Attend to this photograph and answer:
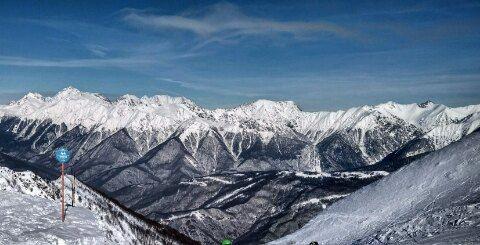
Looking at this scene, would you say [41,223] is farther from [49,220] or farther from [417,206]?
[417,206]

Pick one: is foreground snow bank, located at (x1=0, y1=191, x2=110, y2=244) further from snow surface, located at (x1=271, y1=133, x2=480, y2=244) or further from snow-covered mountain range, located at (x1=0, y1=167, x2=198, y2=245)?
snow surface, located at (x1=271, y1=133, x2=480, y2=244)

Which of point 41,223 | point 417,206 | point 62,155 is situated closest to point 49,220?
point 41,223

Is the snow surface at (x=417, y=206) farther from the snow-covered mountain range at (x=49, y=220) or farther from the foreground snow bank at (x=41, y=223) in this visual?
the foreground snow bank at (x=41, y=223)

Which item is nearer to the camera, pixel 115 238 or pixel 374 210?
pixel 115 238

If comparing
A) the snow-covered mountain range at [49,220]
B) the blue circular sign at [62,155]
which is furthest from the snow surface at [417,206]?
the blue circular sign at [62,155]

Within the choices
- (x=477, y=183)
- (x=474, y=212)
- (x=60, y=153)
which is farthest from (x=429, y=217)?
(x=60, y=153)

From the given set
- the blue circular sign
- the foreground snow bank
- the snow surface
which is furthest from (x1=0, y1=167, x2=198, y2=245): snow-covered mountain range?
the snow surface

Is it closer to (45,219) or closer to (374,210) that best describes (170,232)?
(374,210)
